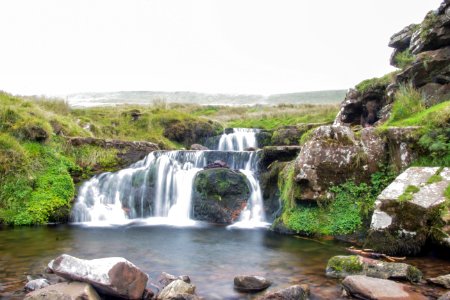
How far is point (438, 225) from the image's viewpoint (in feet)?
27.8

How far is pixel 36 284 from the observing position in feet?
23.2

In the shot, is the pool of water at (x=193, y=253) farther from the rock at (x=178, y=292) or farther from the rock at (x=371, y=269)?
the rock at (x=178, y=292)

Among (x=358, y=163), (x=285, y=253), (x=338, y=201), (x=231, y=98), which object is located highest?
(x=231, y=98)

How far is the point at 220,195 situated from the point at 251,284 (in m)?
8.36

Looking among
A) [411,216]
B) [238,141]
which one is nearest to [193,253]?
[411,216]

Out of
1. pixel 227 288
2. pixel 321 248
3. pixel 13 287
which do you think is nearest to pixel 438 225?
pixel 321 248

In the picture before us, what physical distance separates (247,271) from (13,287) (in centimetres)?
440

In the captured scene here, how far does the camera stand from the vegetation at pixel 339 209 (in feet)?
36.6

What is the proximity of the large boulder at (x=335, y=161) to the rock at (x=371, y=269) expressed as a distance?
402 centimetres

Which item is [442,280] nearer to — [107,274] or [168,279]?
[168,279]

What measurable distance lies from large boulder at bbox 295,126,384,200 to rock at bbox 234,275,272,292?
4995mm

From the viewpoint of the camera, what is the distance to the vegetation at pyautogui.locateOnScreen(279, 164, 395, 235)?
11141 millimetres

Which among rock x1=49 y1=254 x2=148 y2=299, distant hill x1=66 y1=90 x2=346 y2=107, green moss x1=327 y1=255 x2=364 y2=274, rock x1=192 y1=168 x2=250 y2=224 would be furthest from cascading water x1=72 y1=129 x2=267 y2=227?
distant hill x1=66 y1=90 x2=346 y2=107

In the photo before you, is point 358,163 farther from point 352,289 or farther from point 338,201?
point 352,289
